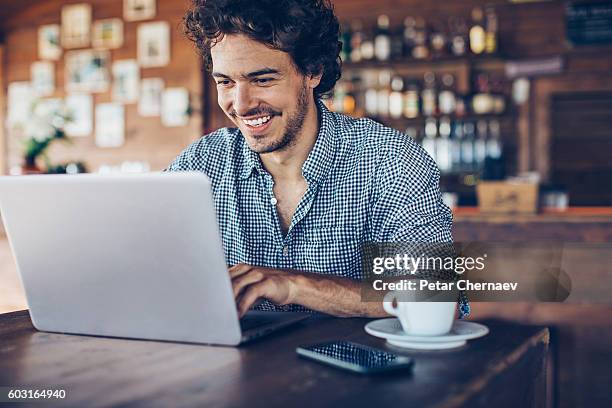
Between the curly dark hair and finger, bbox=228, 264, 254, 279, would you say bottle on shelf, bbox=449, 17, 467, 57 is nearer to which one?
the curly dark hair

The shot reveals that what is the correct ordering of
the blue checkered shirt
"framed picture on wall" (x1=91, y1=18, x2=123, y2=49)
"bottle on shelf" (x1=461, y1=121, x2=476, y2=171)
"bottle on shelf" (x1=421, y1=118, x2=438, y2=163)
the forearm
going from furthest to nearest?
"framed picture on wall" (x1=91, y1=18, x2=123, y2=49)
"bottle on shelf" (x1=421, y1=118, x2=438, y2=163)
"bottle on shelf" (x1=461, y1=121, x2=476, y2=171)
the blue checkered shirt
the forearm

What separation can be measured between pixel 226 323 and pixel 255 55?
832mm

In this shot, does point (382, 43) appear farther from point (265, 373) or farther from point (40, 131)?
point (265, 373)

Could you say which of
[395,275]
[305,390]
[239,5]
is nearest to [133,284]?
[305,390]

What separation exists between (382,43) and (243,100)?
13.6 ft

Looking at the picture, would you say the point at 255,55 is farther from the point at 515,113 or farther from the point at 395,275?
the point at 515,113

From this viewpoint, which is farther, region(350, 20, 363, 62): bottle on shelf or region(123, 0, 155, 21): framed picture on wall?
region(123, 0, 155, 21): framed picture on wall

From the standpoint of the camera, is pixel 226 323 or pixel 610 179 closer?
pixel 226 323

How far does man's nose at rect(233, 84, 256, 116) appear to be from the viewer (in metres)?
1.75

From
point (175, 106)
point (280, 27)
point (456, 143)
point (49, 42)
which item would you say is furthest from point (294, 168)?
point (49, 42)

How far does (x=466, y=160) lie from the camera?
5.39 metres

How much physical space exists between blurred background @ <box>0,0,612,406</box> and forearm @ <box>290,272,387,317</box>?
1400mm

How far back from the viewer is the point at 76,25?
699 centimetres

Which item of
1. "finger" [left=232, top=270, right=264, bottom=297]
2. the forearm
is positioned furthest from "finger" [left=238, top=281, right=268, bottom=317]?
the forearm
